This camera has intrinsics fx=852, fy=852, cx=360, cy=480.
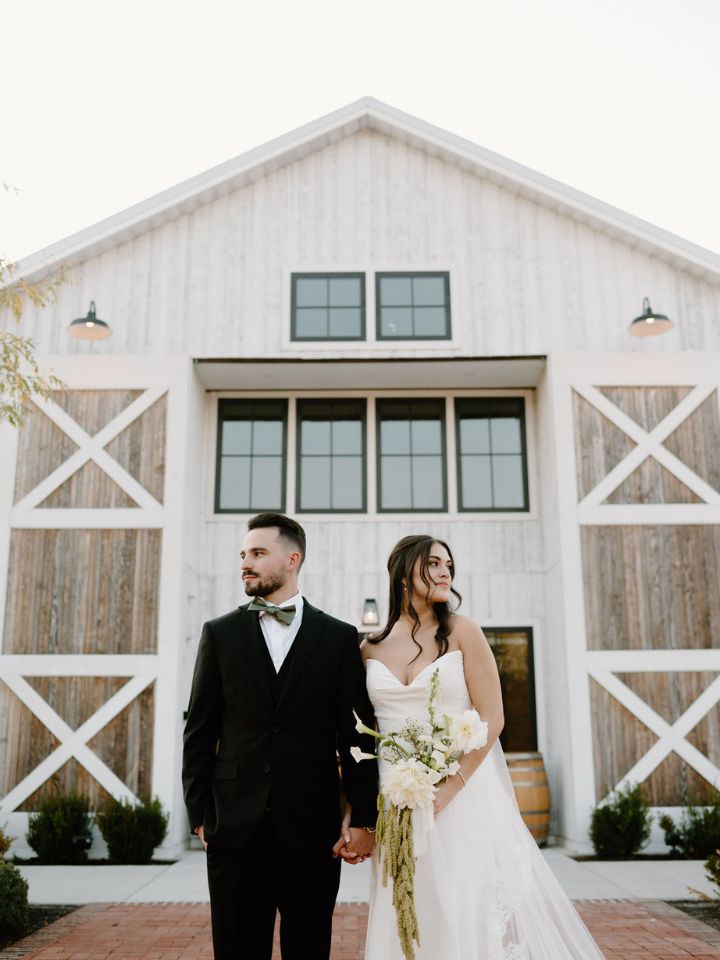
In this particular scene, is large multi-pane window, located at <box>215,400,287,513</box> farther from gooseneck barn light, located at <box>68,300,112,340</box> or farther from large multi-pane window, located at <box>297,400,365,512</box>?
gooseneck barn light, located at <box>68,300,112,340</box>

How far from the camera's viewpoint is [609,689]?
8.98 metres

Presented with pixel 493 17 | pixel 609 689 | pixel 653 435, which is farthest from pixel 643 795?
pixel 493 17

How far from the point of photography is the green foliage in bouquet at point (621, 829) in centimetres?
832

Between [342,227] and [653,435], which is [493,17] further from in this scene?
[653,435]

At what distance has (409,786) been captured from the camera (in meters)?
2.98

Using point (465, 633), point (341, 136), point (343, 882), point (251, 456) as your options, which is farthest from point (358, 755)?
point (341, 136)

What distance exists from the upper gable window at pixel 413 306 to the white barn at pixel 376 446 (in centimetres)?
3

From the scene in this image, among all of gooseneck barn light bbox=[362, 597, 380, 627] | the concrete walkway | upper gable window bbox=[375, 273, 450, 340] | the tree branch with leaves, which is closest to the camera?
the concrete walkway

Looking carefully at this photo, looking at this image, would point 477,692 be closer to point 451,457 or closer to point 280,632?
point 280,632

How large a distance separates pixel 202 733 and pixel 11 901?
3.26 m

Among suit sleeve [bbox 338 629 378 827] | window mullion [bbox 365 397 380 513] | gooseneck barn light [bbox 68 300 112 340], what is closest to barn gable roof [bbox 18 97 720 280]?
gooseneck barn light [bbox 68 300 112 340]

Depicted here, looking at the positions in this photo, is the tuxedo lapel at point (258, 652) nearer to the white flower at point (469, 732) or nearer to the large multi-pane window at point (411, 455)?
the white flower at point (469, 732)

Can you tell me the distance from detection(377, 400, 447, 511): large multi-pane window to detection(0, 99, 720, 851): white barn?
27 mm

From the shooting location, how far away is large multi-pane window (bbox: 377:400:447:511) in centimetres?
1039
